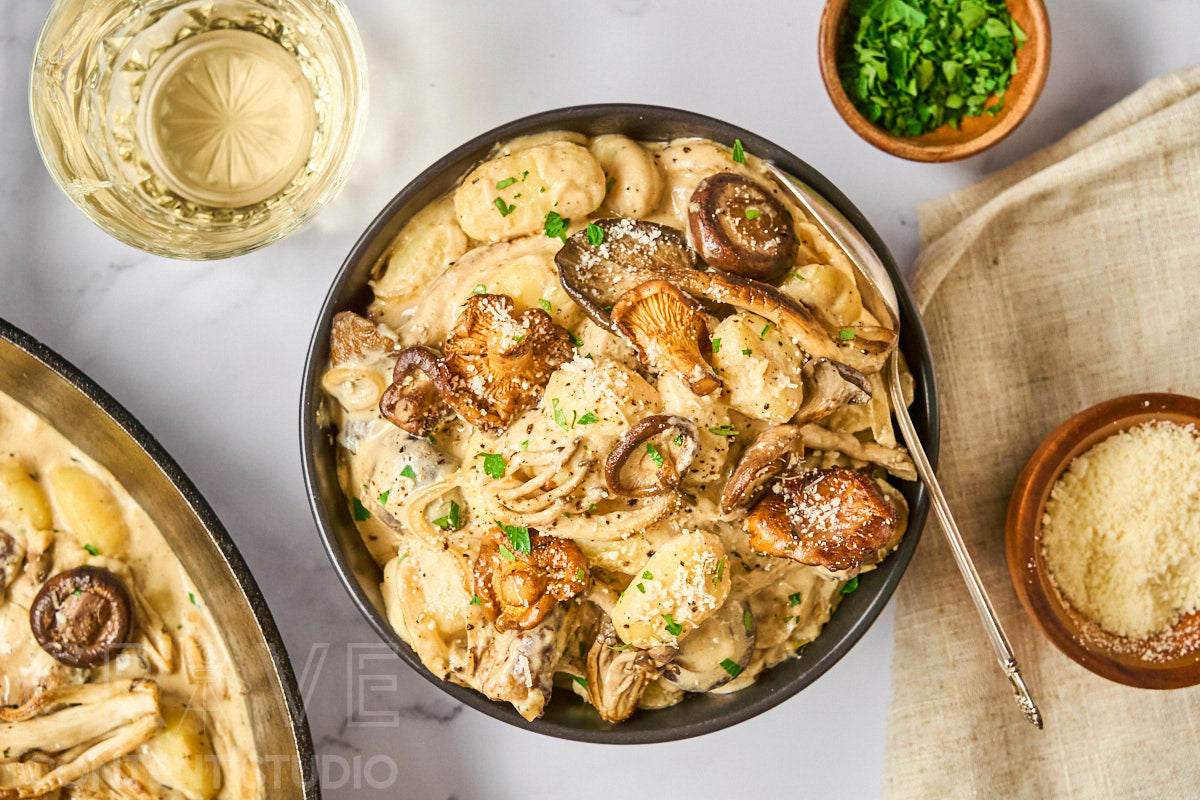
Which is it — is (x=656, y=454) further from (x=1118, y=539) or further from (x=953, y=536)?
(x=1118, y=539)

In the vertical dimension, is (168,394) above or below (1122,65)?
above

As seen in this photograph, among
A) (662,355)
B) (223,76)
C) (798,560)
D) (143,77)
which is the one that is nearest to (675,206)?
(662,355)

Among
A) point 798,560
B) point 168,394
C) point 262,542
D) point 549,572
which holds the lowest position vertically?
point 798,560

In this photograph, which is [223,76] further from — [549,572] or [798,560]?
[798,560]

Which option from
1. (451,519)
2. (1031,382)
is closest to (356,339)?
(451,519)

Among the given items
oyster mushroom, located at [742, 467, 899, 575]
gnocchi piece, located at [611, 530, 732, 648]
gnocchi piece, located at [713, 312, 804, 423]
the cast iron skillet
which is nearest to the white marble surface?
the cast iron skillet

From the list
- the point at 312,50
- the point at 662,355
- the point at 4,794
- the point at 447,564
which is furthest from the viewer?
the point at 312,50

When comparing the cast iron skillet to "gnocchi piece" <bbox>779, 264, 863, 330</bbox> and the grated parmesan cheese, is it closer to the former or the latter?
"gnocchi piece" <bbox>779, 264, 863, 330</bbox>
